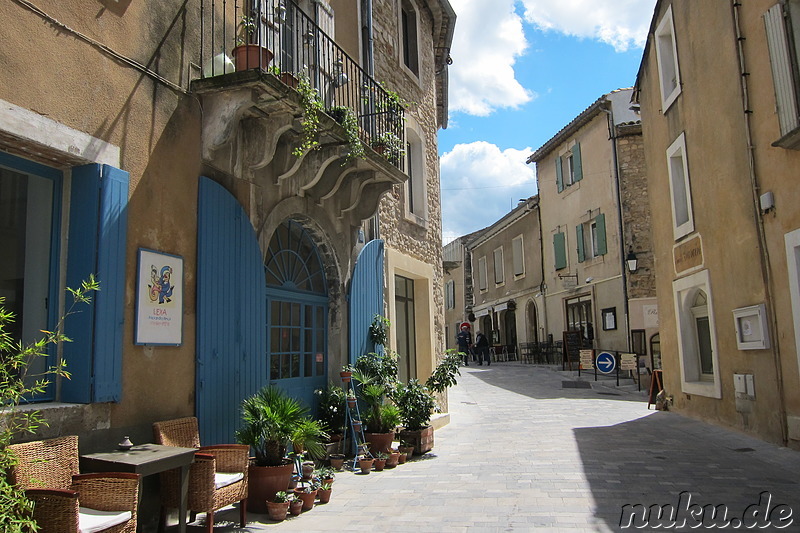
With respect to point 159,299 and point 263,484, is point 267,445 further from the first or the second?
point 159,299

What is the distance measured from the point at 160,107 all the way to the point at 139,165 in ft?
2.04

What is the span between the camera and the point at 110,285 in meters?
4.72

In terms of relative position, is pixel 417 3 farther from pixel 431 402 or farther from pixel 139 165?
pixel 139 165

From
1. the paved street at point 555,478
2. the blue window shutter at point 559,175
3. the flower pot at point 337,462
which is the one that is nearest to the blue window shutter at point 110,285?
the paved street at point 555,478

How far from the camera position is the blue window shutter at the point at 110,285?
4605 mm

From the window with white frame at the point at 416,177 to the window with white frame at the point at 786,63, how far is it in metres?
5.98

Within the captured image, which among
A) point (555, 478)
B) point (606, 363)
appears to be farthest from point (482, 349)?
point (555, 478)

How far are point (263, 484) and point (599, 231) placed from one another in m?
16.7

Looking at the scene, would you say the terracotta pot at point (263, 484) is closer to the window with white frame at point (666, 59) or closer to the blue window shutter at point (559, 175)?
the window with white frame at point (666, 59)

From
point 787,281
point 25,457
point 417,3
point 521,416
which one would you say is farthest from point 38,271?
point 417,3

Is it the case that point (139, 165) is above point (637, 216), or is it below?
below

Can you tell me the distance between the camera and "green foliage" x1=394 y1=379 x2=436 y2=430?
8508mm

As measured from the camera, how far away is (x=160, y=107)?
5.45m

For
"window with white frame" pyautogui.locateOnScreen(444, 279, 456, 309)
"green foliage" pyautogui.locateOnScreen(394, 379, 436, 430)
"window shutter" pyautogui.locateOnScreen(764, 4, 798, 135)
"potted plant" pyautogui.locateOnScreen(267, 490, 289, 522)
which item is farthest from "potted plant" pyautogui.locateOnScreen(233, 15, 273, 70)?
"window with white frame" pyautogui.locateOnScreen(444, 279, 456, 309)
